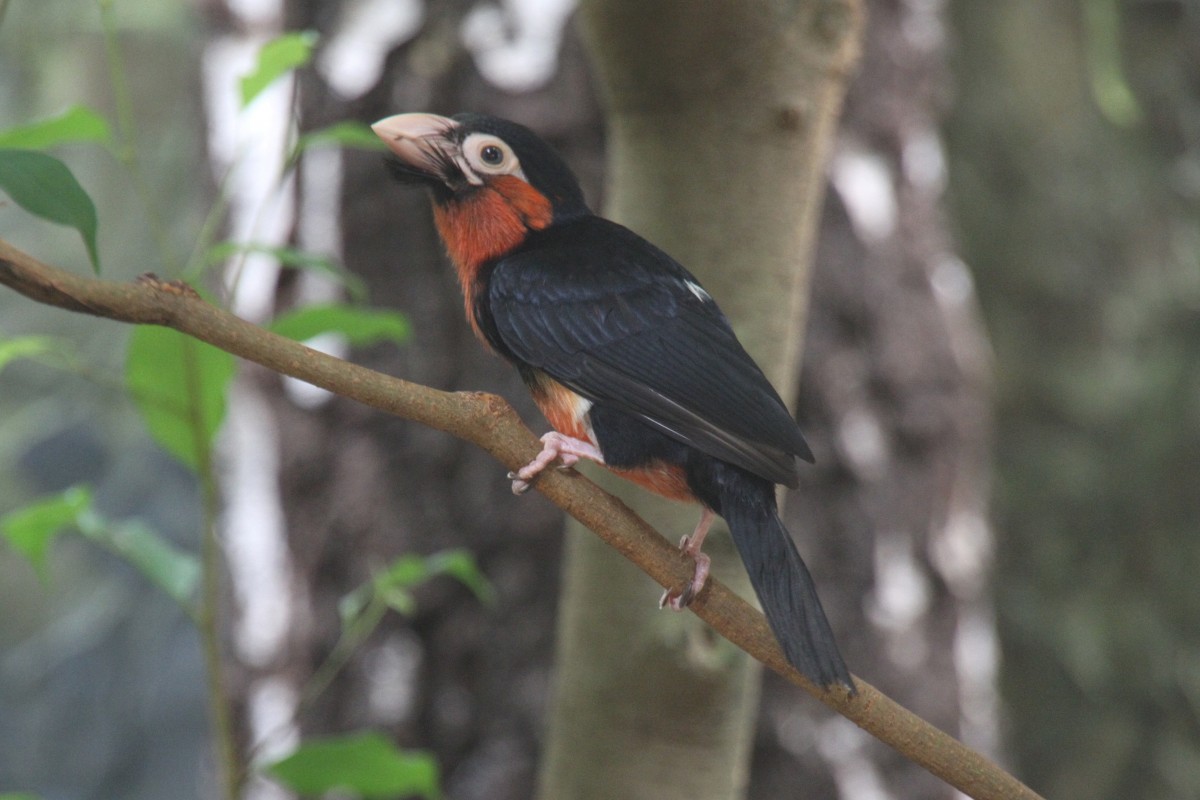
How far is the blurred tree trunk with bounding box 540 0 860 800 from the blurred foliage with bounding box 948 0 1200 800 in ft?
9.57

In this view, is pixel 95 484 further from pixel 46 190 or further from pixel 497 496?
pixel 46 190

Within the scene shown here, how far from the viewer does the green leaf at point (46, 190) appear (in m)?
0.85

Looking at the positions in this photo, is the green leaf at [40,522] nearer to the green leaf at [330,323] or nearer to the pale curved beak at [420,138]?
the green leaf at [330,323]

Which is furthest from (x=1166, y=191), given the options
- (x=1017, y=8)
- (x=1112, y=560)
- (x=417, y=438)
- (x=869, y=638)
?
(x=417, y=438)

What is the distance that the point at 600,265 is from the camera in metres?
1.41

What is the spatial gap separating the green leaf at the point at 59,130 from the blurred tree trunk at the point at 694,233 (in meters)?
0.57

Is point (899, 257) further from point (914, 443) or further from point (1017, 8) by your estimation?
point (1017, 8)

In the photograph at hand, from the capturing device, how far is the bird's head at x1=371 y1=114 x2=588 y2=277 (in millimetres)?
1330

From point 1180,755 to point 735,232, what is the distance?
335cm

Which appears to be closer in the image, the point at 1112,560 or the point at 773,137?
the point at 773,137

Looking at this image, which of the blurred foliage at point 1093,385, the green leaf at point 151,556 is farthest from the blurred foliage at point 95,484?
the blurred foliage at point 1093,385

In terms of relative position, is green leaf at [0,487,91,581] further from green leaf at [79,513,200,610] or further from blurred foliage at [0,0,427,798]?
blurred foliage at [0,0,427,798]

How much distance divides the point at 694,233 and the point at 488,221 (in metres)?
0.26

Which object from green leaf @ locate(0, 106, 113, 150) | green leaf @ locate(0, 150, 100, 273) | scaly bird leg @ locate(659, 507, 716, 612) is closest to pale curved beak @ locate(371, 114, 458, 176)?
green leaf @ locate(0, 106, 113, 150)
